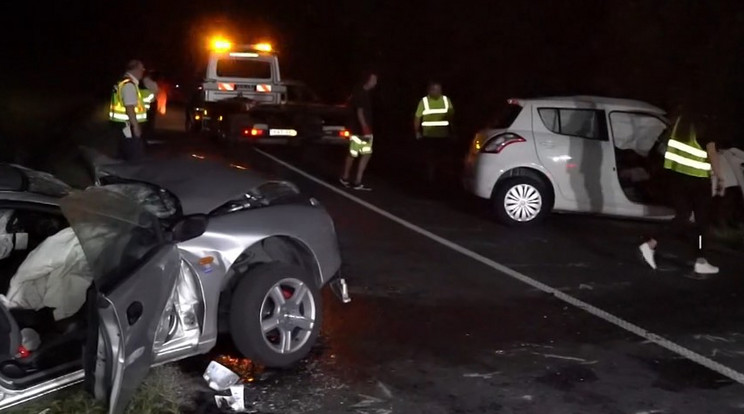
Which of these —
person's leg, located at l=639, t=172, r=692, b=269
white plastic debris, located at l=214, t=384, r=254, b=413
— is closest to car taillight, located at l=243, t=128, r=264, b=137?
person's leg, located at l=639, t=172, r=692, b=269

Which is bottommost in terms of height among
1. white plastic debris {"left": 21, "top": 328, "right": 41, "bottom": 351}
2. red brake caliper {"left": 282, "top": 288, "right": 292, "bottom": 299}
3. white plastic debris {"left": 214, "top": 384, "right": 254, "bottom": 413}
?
white plastic debris {"left": 214, "top": 384, "right": 254, "bottom": 413}

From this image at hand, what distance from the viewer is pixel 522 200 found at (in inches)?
459

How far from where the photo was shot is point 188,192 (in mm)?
6078

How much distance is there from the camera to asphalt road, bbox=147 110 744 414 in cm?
598

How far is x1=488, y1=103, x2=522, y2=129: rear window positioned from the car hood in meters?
5.44

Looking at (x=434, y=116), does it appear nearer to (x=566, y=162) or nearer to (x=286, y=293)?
(x=566, y=162)

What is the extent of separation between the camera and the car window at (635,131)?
11.7 m

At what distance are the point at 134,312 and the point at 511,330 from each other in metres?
3.49

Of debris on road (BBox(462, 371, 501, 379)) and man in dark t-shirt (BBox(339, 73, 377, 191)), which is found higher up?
man in dark t-shirt (BBox(339, 73, 377, 191))

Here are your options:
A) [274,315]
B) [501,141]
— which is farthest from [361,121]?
[274,315]

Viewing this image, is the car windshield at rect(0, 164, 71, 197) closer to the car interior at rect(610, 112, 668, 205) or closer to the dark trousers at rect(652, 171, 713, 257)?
the dark trousers at rect(652, 171, 713, 257)

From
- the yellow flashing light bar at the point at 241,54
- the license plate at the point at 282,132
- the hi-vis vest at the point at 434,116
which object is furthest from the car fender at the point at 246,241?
the yellow flashing light bar at the point at 241,54

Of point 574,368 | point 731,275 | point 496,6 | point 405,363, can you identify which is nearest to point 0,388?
point 405,363

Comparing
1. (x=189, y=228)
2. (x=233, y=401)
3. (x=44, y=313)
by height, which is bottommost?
(x=233, y=401)
